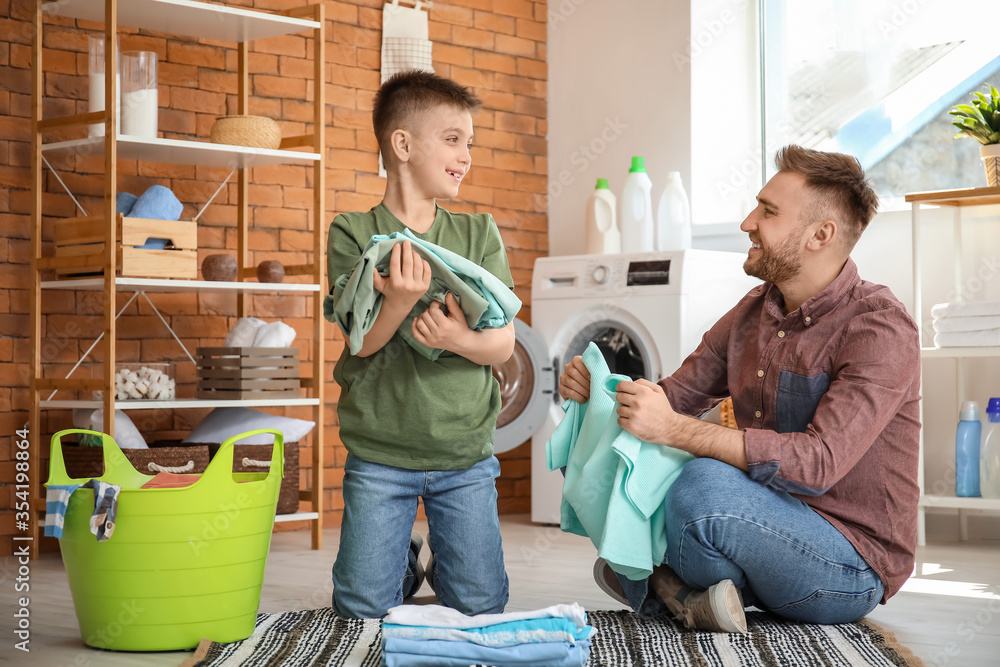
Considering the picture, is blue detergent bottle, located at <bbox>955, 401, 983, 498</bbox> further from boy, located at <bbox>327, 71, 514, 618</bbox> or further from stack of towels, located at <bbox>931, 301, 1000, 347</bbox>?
boy, located at <bbox>327, 71, 514, 618</bbox>

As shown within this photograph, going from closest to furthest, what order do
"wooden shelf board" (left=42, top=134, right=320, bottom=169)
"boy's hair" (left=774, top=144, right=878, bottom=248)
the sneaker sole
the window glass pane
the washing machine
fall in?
1. the sneaker sole
2. "boy's hair" (left=774, top=144, right=878, bottom=248)
3. "wooden shelf board" (left=42, top=134, right=320, bottom=169)
4. the washing machine
5. the window glass pane

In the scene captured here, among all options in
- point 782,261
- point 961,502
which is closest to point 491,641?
point 782,261

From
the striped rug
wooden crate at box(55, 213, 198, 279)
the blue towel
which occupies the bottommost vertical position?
the striped rug

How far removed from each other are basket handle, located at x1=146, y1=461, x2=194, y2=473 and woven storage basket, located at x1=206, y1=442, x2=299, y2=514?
143 millimetres

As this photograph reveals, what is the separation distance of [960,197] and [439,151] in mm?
1880

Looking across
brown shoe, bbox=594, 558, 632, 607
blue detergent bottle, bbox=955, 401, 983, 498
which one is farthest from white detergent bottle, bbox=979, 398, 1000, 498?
brown shoe, bbox=594, 558, 632, 607

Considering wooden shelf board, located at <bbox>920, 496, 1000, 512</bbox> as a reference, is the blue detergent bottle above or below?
above

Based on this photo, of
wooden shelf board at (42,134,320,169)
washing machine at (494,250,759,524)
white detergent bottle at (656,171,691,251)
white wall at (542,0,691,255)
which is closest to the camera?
wooden shelf board at (42,134,320,169)

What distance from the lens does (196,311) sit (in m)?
3.48

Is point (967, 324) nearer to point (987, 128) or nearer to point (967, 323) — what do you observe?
point (967, 323)

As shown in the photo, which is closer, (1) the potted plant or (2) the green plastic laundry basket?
(2) the green plastic laundry basket

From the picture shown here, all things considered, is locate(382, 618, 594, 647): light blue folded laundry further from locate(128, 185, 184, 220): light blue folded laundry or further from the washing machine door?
the washing machine door

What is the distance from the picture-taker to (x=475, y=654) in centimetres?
162

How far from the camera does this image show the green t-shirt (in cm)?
204
